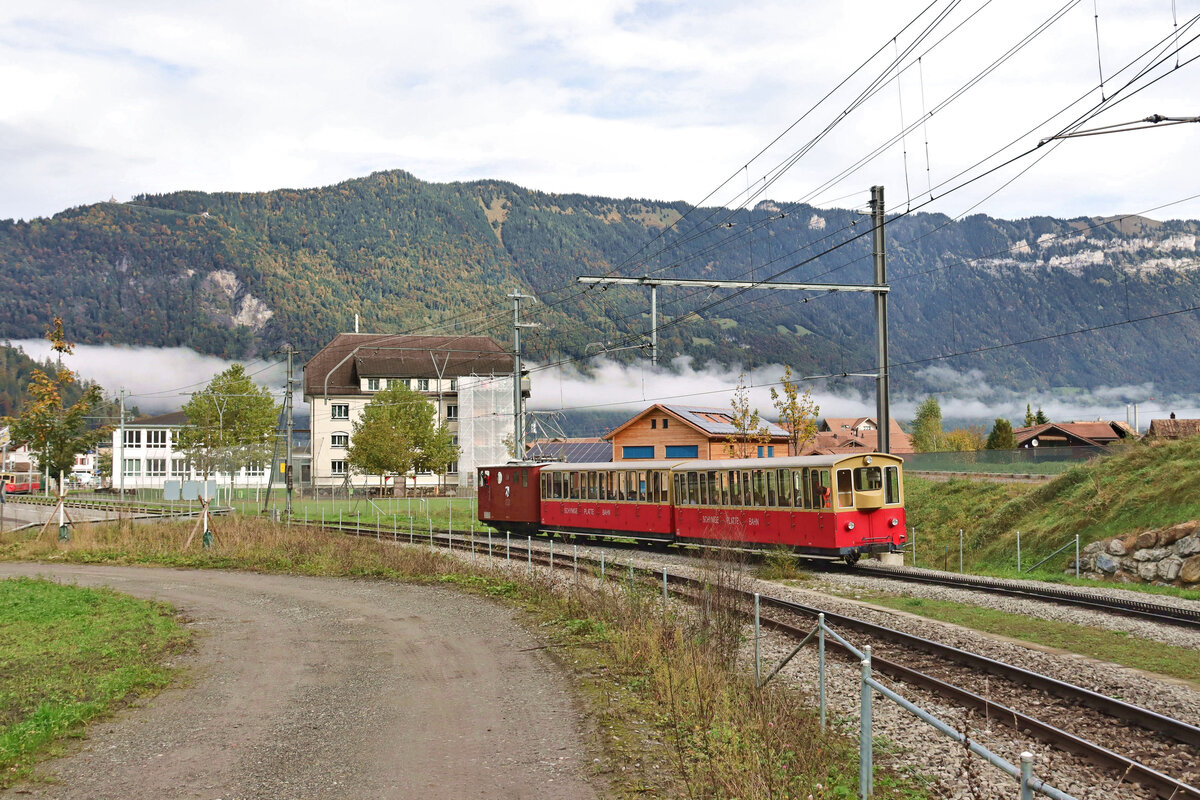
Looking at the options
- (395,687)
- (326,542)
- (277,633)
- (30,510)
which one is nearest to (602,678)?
(395,687)

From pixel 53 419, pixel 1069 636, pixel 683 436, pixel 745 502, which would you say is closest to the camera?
pixel 1069 636

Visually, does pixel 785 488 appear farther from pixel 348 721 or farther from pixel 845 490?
pixel 348 721

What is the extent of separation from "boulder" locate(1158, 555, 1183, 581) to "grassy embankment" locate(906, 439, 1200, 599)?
1598 millimetres

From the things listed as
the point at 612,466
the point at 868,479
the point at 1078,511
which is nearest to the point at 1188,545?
the point at 1078,511

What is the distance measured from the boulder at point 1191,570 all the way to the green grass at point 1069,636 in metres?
6.41

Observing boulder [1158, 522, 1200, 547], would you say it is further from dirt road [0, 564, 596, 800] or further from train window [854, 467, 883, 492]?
dirt road [0, 564, 596, 800]

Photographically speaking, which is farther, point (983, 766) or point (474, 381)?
point (474, 381)

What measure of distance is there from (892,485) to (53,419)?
3058 centimetres

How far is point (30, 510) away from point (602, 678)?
59.3 m

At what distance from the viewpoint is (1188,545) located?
20.8 metres

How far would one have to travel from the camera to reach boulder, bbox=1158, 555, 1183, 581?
2089 cm

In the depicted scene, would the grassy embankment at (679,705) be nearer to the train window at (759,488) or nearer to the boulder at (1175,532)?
the train window at (759,488)

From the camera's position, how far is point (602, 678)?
12227 millimetres

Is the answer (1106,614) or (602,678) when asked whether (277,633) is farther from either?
(1106,614)
